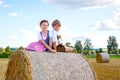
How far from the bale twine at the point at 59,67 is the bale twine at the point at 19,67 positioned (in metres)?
0.11

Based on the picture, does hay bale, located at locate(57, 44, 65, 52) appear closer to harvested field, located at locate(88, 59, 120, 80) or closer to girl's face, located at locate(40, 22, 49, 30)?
girl's face, located at locate(40, 22, 49, 30)

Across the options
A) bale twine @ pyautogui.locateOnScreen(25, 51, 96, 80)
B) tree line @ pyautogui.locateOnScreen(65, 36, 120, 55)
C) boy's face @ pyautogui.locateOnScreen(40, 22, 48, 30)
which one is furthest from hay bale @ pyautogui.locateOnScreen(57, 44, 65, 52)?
tree line @ pyautogui.locateOnScreen(65, 36, 120, 55)

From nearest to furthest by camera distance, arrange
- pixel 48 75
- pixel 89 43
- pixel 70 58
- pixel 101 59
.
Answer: pixel 48 75 → pixel 70 58 → pixel 101 59 → pixel 89 43

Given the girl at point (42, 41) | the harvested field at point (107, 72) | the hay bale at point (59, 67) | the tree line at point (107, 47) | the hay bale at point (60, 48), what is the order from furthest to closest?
1. the tree line at point (107, 47)
2. the harvested field at point (107, 72)
3. the hay bale at point (60, 48)
4. the girl at point (42, 41)
5. the hay bale at point (59, 67)

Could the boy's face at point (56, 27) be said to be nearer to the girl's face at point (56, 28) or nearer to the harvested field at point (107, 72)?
the girl's face at point (56, 28)

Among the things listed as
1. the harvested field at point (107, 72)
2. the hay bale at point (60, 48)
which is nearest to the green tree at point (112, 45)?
the harvested field at point (107, 72)

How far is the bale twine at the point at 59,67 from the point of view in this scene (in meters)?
7.43

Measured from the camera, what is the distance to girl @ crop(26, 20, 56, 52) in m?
8.23

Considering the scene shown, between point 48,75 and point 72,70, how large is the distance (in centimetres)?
70

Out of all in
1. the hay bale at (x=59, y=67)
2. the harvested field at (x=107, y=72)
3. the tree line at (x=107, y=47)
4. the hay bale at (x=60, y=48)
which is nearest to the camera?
the hay bale at (x=59, y=67)

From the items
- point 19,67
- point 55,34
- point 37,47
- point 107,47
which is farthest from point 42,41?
point 107,47

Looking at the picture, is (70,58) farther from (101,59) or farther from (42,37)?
(101,59)

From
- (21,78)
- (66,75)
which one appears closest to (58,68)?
(66,75)

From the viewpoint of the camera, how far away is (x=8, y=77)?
829 cm
